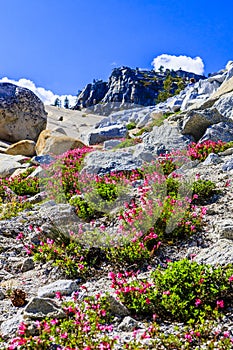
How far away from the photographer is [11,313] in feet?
15.7

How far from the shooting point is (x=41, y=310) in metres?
A: 4.45

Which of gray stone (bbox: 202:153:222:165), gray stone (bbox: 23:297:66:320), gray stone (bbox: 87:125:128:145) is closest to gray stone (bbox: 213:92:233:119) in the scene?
gray stone (bbox: 87:125:128:145)

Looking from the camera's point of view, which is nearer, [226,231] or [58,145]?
[226,231]

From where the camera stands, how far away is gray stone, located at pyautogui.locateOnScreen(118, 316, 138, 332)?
4.22 m

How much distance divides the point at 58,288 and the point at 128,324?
1.28 metres

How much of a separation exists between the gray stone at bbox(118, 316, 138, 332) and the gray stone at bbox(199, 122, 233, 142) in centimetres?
981

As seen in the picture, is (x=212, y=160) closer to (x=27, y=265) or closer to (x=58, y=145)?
(x=27, y=265)

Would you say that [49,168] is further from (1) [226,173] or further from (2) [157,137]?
(1) [226,173]

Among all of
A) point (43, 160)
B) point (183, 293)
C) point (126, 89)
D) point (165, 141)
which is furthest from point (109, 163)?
point (126, 89)

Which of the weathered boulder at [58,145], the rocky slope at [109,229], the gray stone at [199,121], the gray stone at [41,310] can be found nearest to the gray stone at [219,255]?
the rocky slope at [109,229]

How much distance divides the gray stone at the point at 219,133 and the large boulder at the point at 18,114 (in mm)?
11561

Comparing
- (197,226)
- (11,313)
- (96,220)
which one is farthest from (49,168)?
(11,313)

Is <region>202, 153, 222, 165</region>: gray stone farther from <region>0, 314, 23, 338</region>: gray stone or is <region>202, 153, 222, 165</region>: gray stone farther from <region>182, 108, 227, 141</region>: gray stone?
<region>0, 314, 23, 338</region>: gray stone

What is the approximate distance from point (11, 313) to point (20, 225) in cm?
360
